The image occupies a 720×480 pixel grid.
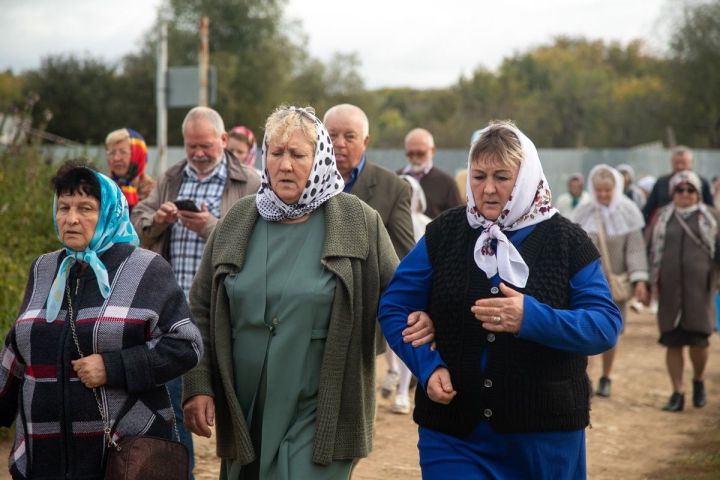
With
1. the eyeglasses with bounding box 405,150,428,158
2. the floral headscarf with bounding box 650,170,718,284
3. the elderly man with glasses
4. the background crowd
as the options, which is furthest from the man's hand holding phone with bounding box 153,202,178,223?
the floral headscarf with bounding box 650,170,718,284

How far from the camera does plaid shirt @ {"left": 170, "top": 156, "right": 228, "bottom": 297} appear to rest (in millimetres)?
6281

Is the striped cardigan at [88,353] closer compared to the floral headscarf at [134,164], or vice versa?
the striped cardigan at [88,353]

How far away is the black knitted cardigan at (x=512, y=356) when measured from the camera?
3955 millimetres

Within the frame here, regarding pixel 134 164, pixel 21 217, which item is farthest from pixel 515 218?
pixel 21 217

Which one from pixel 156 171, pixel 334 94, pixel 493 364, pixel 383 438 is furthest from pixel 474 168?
pixel 334 94

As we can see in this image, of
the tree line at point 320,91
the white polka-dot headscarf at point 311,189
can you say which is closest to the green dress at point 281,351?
the white polka-dot headscarf at point 311,189

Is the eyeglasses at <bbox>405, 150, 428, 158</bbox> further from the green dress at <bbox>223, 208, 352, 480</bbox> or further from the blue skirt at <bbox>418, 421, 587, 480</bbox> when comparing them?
the blue skirt at <bbox>418, 421, 587, 480</bbox>

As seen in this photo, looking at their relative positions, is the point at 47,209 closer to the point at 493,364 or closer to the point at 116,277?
the point at 116,277

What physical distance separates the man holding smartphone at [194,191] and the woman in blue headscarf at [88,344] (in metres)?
1.93

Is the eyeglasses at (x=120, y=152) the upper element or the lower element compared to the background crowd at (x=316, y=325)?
upper

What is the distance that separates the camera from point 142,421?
13.6 feet

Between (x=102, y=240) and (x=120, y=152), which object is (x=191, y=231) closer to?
(x=120, y=152)

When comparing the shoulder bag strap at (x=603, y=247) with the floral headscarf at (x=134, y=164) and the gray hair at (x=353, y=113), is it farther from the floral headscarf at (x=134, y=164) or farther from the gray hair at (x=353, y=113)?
the floral headscarf at (x=134, y=164)

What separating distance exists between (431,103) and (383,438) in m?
64.8
